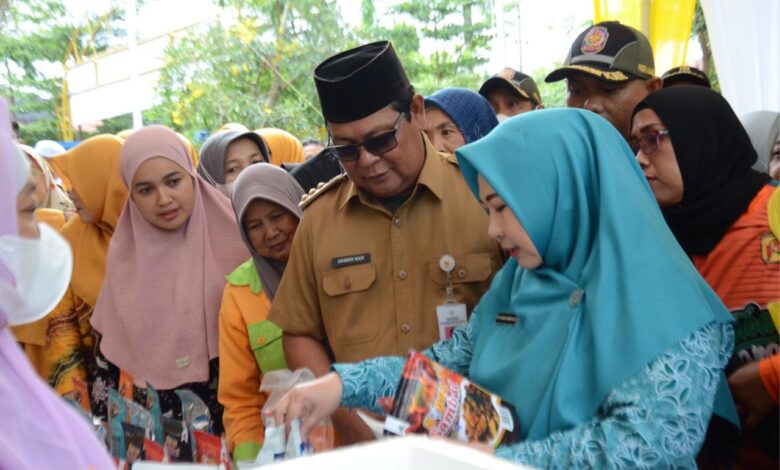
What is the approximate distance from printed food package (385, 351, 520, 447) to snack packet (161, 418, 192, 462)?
0.86 meters

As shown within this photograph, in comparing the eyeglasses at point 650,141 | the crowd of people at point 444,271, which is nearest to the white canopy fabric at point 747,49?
the crowd of people at point 444,271

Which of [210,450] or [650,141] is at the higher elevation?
[650,141]

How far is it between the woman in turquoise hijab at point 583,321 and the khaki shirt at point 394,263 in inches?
12.1

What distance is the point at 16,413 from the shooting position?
1403mm

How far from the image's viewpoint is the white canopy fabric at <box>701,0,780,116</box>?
3375 mm

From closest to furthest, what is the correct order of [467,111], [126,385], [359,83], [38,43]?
[359,83] → [126,385] → [467,111] → [38,43]

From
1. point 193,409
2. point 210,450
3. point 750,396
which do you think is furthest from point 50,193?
point 750,396

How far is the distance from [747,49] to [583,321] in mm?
2417

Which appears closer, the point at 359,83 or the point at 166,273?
the point at 359,83

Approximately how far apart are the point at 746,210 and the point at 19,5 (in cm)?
978

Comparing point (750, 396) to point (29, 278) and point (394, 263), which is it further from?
point (29, 278)

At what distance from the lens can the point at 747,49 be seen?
349 centimetres

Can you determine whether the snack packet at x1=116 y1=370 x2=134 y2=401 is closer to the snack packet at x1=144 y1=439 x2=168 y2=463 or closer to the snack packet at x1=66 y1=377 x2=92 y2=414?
the snack packet at x1=66 y1=377 x2=92 y2=414

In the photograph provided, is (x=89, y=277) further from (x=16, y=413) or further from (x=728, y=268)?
(x=728, y=268)
